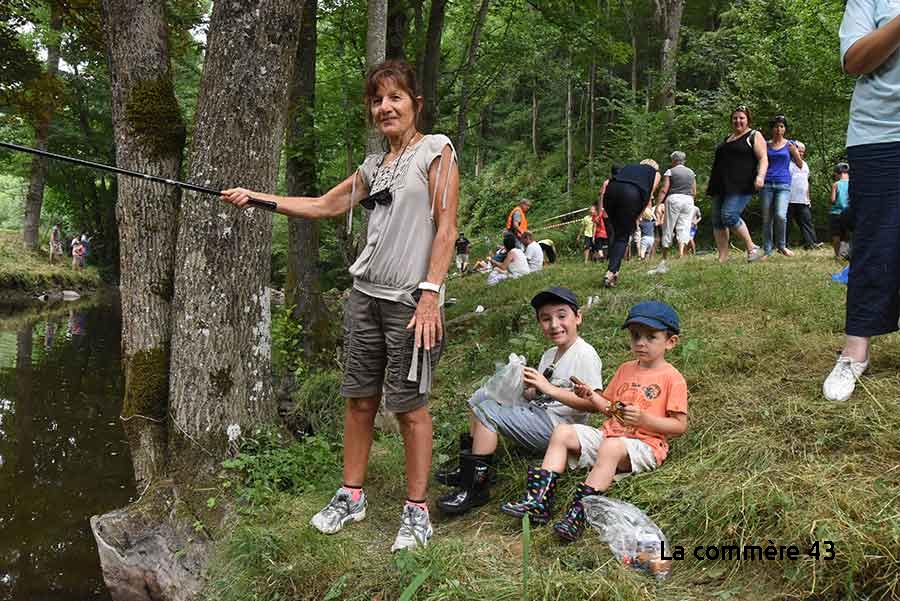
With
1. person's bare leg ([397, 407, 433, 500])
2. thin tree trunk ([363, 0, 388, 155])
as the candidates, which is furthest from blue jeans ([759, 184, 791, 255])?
person's bare leg ([397, 407, 433, 500])

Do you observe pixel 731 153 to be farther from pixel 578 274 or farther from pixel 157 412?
pixel 157 412

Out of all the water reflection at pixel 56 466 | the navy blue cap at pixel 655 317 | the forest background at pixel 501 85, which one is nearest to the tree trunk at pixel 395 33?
the forest background at pixel 501 85

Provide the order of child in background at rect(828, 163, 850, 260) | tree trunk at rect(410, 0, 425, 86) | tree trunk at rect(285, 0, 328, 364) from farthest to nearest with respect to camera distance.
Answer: tree trunk at rect(410, 0, 425, 86) → tree trunk at rect(285, 0, 328, 364) → child in background at rect(828, 163, 850, 260)

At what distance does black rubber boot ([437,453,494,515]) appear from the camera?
3.51 metres

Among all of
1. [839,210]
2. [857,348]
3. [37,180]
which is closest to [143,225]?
[857,348]

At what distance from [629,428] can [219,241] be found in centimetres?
257

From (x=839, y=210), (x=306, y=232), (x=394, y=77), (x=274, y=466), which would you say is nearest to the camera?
(x=394, y=77)

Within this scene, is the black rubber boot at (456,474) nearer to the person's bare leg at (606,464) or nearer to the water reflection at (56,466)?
the person's bare leg at (606,464)

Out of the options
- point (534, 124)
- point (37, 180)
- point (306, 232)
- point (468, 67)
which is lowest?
point (306, 232)

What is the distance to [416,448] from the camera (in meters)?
3.20

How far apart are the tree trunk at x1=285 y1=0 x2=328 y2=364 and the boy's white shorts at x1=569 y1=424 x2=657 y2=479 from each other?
5.33m

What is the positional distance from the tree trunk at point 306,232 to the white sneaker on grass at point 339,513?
15.9ft

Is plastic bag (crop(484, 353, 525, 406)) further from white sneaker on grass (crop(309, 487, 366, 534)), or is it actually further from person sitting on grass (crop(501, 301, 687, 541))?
white sneaker on grass (crop(309, 487, 366, 534))

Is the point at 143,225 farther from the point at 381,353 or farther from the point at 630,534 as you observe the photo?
the point at 630,534
